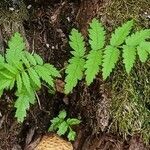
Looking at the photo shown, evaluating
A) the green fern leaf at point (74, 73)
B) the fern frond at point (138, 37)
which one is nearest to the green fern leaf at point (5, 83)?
the green fern leaf at point (74, 73)

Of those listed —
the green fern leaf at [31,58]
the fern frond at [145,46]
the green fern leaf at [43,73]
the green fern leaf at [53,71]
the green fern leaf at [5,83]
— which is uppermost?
the fern frond at [145,46]

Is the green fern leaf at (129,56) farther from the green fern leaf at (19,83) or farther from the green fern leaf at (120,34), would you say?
the green fern leaf at (19,83)

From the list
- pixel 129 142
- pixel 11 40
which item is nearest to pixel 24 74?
pixel 11 40

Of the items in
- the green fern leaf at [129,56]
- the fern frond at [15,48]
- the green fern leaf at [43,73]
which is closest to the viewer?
the green fern leaf at [129,56]

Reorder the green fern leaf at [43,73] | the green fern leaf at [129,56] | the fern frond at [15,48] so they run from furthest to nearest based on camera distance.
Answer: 1. the fern frond at [15,48]
2. the green fern leaf at [43,73]
3. the green fern leaf at [129,56]

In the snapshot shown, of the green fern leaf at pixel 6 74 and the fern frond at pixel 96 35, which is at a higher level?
the fern frond at pixel 96 35

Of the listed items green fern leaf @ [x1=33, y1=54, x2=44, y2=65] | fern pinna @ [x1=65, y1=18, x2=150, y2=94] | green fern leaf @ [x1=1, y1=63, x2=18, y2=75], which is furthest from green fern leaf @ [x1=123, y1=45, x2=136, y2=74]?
green fern leaf @ [x1=1, y1=63, x2=18, y2=75]

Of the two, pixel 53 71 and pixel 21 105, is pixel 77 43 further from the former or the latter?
pixel 21 105

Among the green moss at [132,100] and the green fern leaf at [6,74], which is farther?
the green moss at [132,100]

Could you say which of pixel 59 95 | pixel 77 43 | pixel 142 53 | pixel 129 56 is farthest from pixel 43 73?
pixel 142 53
